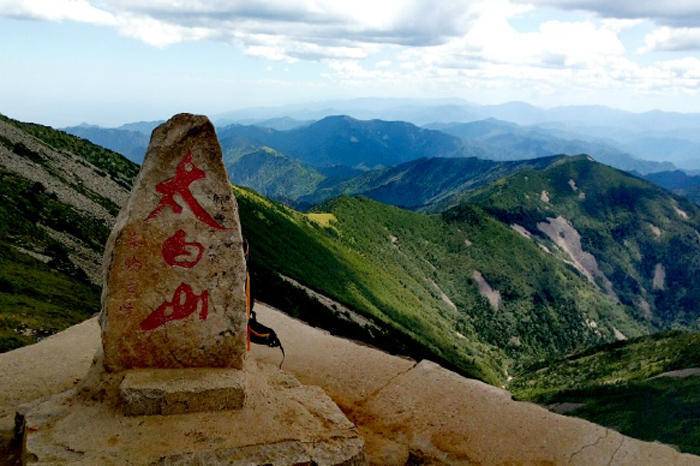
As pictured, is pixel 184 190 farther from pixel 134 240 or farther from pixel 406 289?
pixel 406 289

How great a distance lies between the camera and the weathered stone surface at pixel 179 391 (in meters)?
14.5

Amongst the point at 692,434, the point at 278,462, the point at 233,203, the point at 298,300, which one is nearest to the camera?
the point at 278,462

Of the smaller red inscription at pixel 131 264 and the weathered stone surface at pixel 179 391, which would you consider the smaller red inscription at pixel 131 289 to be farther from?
the weathered stone surface at pixel 179 391

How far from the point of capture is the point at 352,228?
189m

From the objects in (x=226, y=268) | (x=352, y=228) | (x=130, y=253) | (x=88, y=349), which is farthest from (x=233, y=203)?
(x=352, y=228)

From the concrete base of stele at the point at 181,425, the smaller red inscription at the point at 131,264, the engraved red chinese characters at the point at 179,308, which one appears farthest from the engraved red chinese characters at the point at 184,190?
the concrete base of stele at the point at 181,425

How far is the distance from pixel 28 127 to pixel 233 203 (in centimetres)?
11636

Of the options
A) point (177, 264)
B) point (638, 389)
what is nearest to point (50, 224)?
point (177, 264)

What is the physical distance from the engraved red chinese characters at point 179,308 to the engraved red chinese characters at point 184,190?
2.05 m

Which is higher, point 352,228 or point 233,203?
point 233,203

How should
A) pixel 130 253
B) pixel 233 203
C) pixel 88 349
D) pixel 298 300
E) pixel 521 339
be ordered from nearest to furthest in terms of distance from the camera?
pixel 130 253, pixel 233 203, pixel 88 349, pixel 298 300, pixel 521 339

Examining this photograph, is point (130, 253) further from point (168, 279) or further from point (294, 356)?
point (294, 356)

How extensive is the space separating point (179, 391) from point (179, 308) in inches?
96.4

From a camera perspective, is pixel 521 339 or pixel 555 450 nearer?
pixel 555 450
